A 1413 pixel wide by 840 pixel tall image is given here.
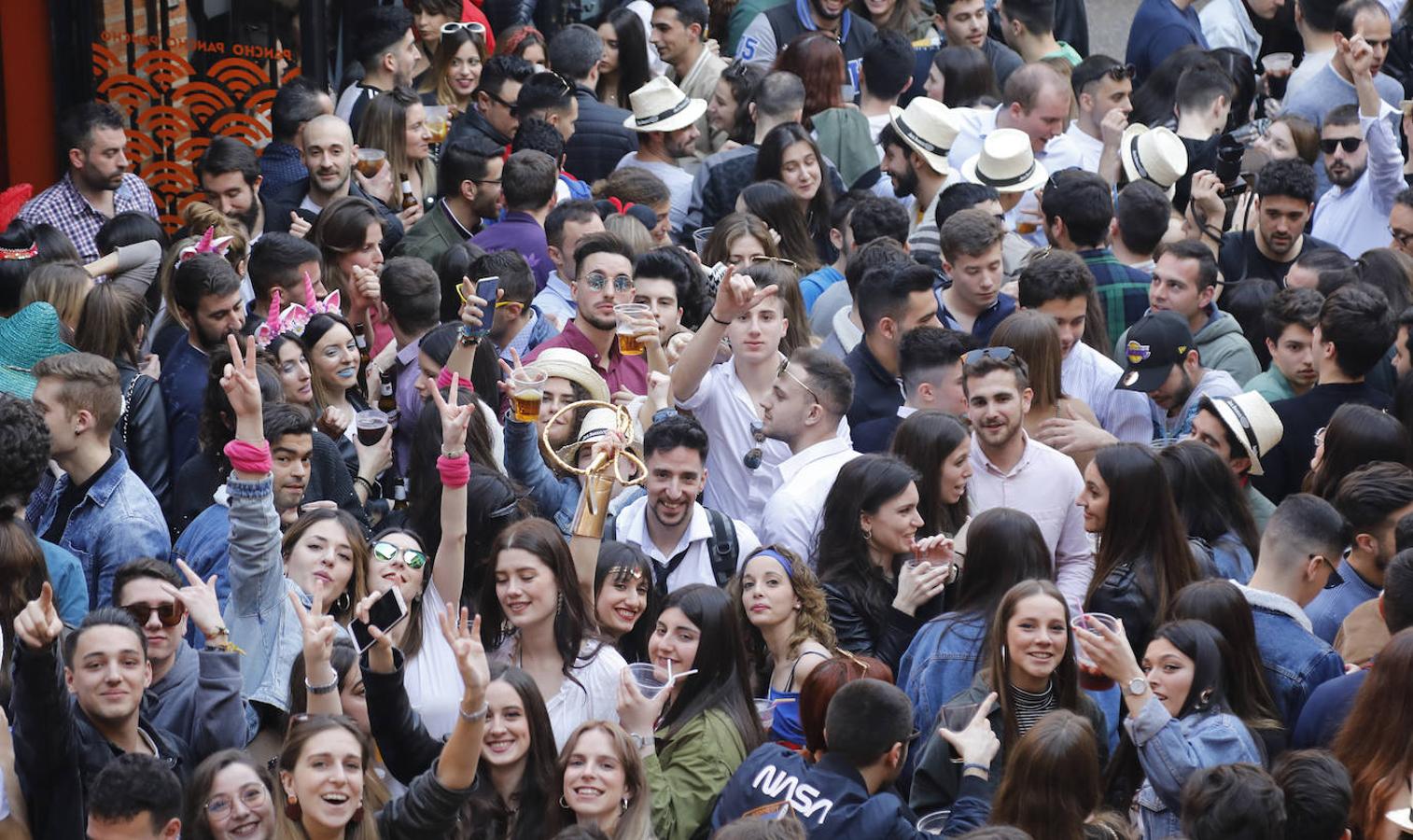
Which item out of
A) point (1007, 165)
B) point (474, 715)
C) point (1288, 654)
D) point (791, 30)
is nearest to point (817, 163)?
point (1007, 165)

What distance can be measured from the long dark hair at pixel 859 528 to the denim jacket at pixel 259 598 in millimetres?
1704

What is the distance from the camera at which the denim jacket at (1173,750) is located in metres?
5.32

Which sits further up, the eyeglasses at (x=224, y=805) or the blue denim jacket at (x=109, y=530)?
the eyeglasses at (x=224, y=805)

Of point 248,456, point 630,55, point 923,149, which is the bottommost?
point 630,55

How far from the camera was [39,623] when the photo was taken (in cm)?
489

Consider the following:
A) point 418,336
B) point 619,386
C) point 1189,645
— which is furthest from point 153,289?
point 1189,645

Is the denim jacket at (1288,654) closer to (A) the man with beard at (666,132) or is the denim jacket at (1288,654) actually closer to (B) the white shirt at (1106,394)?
(B) the white shirt at (1106,394)

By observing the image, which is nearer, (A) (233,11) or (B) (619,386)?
(B) (619,386)

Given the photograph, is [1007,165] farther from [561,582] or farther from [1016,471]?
[561,582]

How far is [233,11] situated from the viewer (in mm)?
11109

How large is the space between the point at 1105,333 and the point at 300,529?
363cm

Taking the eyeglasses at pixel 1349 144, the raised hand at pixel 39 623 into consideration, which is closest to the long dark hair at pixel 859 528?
the raised hand at pixel 39 623

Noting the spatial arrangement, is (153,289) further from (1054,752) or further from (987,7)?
(987,7)

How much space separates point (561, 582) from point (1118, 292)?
3.60 m
